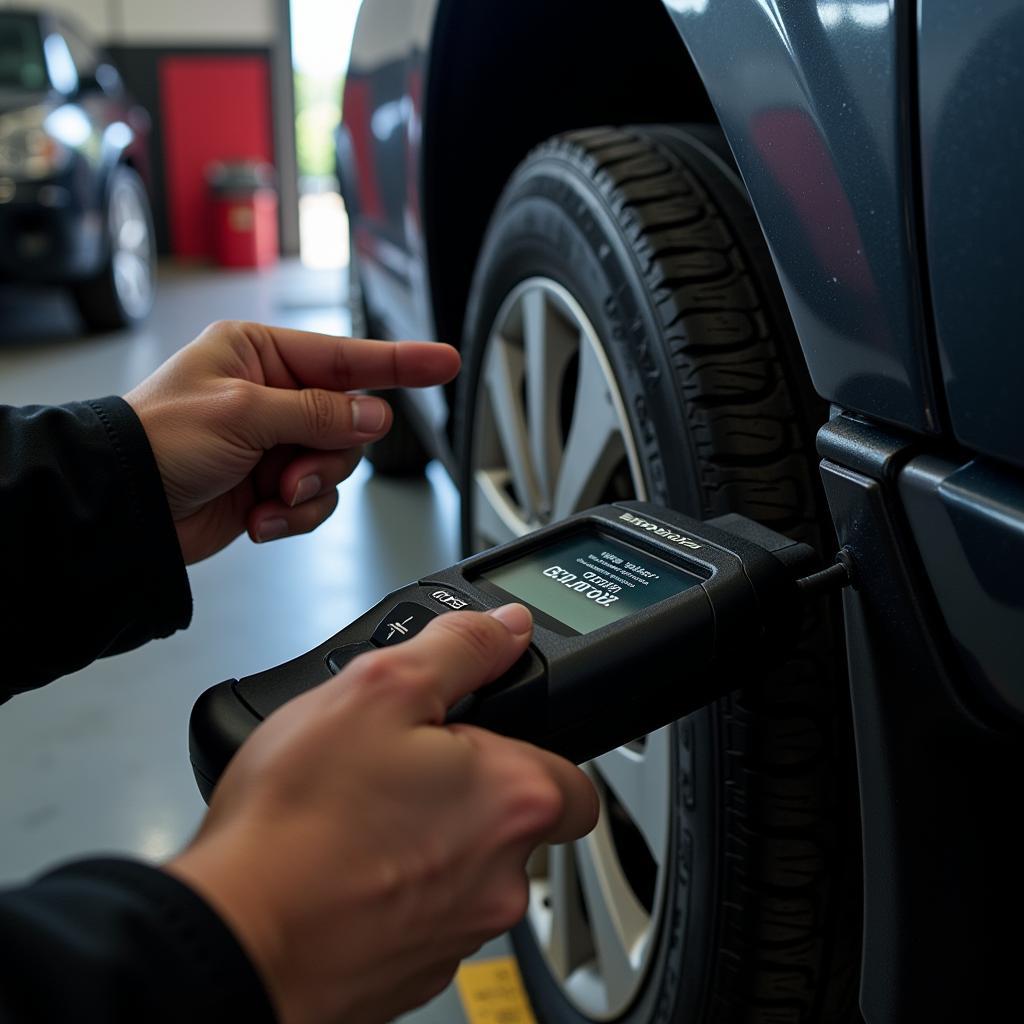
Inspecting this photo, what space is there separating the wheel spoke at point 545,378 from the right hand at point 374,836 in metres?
0.51

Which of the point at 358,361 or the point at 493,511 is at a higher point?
the point at 358,361

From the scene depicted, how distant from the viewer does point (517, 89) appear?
130 centimetres

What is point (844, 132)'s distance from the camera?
540 mm

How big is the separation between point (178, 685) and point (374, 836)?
1.28 metres

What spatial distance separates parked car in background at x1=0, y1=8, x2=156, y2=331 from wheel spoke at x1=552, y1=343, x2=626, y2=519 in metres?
3.29

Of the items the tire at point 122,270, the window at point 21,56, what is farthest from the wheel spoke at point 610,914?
the window at point 21,56

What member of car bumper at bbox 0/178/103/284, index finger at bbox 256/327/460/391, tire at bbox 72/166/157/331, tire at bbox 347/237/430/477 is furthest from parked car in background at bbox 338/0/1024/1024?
tire at bbox 72/166/157/331

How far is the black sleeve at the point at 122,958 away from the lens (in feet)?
1.24

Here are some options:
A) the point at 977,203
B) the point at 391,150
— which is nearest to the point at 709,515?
the point at 977,203

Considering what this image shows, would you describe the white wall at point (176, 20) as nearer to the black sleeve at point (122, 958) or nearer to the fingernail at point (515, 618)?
the fingernail at point (515, 618)

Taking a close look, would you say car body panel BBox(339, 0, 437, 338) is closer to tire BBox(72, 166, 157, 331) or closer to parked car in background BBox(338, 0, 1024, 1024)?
parked car in background BBox(338, 0, 1024, 1024)

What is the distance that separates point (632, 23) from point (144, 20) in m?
6.58

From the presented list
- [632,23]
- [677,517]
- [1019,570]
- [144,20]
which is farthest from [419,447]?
[144,20]

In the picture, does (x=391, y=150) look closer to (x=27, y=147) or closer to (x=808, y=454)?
(x=808, y=454)
